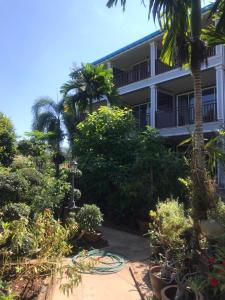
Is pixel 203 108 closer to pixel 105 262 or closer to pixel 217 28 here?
pixel 217 28

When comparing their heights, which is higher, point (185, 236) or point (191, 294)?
point (185, 236)

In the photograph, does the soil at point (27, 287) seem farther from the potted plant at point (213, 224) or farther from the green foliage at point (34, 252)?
the potted plant at point (213, 224)

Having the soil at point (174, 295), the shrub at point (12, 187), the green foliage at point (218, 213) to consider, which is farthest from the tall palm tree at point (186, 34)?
the shrub at point (12, 187)

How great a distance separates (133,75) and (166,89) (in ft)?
6.98

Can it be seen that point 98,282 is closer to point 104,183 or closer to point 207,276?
point 207,276

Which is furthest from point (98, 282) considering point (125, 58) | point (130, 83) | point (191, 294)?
point (125, 58)

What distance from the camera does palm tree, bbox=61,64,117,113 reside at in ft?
54.4

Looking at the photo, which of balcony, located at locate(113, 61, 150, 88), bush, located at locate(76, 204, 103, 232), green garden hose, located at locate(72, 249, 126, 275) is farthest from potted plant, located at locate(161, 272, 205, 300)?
balcony, located at locate(113, 61, 150, 88)

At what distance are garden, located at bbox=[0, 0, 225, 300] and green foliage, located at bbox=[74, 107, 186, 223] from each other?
0.11 ft

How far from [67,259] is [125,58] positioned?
53.0 ft

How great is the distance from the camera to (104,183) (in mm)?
11438

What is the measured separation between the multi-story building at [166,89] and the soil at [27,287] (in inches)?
370

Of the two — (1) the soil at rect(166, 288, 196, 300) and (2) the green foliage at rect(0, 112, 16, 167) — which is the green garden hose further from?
(2) the green foliage at rect(0, 112, 16, 167)

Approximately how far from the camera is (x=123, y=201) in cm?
1098
